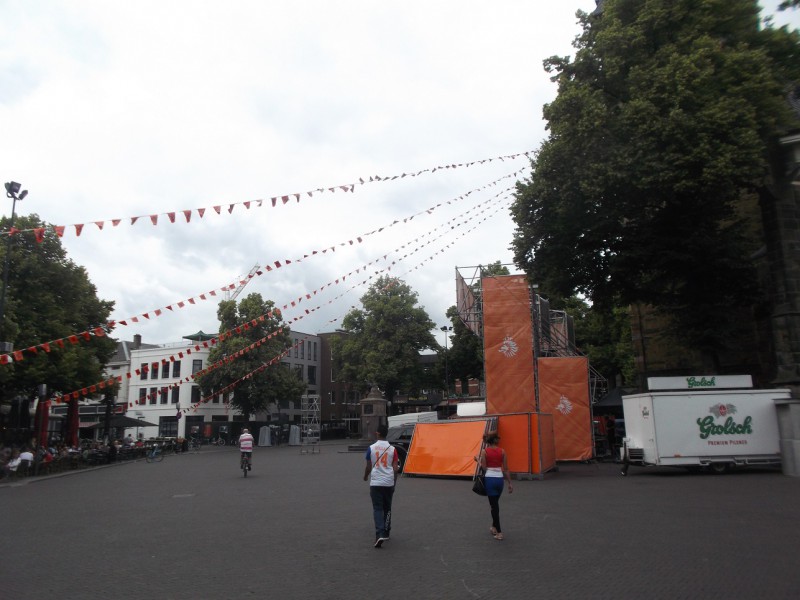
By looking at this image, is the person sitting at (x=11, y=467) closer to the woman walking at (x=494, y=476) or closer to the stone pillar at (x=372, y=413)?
the woman walking at (x=494, y=476)

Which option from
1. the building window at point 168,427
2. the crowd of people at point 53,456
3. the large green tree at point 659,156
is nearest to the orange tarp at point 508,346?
the large green tree at point 659,156

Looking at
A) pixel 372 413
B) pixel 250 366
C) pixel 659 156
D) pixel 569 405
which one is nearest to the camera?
pixel 659 156

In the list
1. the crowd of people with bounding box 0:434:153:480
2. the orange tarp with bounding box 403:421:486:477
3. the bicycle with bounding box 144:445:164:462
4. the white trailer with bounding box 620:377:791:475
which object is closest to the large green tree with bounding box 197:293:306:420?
the crowd of people with bounding box 0:434:153:480

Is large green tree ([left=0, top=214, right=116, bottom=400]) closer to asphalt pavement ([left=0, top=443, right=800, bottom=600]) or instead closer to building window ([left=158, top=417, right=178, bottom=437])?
asphalt pavement ([left=0, top=443, right=800, bottom=600])

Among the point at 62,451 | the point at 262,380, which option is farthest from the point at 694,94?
the point at 262,380

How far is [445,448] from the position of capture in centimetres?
1920

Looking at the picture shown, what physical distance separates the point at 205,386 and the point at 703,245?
43.4 meters

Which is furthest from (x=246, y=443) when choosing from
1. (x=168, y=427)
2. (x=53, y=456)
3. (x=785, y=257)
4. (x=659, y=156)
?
(x=168, y=427)

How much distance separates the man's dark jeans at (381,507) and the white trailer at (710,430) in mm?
11970

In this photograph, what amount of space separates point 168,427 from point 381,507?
58411 millimetres

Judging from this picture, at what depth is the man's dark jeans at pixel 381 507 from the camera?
8.59 m

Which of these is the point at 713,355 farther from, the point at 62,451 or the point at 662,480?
the point at 62,451

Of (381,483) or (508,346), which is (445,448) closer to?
(508,346)

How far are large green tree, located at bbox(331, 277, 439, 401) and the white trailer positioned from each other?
131ft
